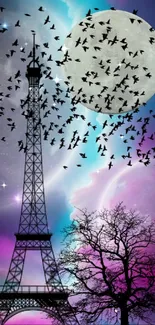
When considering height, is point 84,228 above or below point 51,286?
below

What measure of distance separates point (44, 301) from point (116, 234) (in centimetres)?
3321

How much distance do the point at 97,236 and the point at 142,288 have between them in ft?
9.90

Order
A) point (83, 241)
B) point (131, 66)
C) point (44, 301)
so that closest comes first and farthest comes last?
point (131, 66) < point (83, 241) < point (44, 301)

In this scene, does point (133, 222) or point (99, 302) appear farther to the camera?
point (133, 222)

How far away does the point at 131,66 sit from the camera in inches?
790

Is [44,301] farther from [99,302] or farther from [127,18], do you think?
[127,18]

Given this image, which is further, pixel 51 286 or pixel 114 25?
pixel 51 286

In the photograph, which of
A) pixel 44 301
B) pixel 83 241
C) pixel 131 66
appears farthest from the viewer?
pixel 44 301

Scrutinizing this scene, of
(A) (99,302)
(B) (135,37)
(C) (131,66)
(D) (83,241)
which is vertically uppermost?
(B) (135,37)

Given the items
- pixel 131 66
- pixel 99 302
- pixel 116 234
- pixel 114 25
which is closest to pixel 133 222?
pixel 116 234

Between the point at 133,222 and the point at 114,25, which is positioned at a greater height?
the point at 114,25

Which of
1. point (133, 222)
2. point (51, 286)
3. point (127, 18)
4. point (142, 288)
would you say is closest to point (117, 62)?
point (127, 18)

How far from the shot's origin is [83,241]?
21.5 metres

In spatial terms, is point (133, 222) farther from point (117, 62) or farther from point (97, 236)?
point (117, 62)
